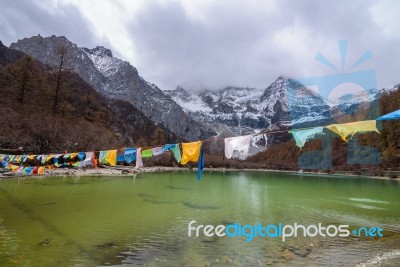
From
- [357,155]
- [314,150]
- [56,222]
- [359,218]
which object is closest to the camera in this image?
[56,222]

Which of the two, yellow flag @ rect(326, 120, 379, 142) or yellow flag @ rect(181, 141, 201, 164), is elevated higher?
yellow flag @ rect(326, 120, 379, 142)

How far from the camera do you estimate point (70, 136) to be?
56062 mm

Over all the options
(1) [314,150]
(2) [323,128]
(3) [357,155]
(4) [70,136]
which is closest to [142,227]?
(2) [323,128]

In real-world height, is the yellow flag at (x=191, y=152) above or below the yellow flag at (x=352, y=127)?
below

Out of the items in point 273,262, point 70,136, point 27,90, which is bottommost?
point 273,262

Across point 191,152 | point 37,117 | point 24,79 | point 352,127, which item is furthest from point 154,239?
point 24,79

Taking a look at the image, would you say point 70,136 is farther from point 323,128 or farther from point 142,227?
point 323,128

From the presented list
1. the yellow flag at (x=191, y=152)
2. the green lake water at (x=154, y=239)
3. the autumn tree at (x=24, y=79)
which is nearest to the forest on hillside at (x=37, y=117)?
the autumn tree at (x=24, y=79)

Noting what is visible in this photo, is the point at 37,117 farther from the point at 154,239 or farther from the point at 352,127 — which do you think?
the point at 352,127

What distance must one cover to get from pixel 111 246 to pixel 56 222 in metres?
5.40

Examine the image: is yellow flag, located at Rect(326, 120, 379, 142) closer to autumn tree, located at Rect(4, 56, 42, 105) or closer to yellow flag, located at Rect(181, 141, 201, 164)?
yellow flag, located at Rect(181, 141, 201, 164)

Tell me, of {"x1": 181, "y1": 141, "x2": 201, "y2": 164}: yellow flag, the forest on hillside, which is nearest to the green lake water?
{"x1": 181, "y1": 141, "x2": 201, "y2": 164}: yellow flag

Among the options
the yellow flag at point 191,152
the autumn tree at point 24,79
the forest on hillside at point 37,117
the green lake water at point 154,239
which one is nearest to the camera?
the green lake water at point 154,239

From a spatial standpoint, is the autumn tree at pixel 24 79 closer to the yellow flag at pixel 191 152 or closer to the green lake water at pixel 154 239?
the green lake water at pixel 154 239
